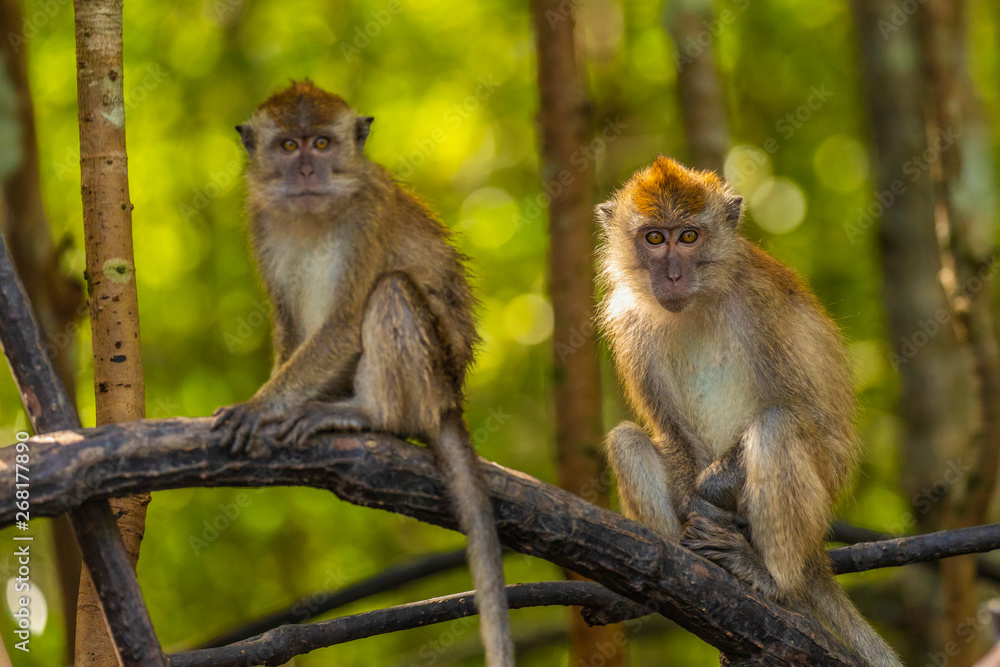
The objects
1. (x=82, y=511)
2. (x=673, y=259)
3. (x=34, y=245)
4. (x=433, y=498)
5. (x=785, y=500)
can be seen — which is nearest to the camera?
(x=82, y=511)

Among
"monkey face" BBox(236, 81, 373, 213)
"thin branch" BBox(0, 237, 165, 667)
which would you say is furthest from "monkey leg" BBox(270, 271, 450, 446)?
"thin branch" BBox(0, 237, 165, 667)

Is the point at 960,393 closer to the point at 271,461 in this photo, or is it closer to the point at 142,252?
the point at 271,461

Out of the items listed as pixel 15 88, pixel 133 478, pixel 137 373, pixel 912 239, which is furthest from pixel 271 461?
pixel 912 239

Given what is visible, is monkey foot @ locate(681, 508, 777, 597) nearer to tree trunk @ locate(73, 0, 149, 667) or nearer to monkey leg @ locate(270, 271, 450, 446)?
monkey leg @ locate(270, 271, 450, 446)

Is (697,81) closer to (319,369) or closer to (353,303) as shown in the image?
(353,303)

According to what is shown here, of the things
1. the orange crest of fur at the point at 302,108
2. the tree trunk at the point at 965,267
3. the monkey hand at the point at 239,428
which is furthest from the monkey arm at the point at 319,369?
the tree trunk at the point at 965,267

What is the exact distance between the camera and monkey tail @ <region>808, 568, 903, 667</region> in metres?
5.02

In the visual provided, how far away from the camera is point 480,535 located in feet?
13.6

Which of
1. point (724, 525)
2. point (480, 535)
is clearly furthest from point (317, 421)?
point (724, 525)

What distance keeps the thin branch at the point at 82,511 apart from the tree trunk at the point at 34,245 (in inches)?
127

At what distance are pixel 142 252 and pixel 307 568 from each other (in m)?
4.74

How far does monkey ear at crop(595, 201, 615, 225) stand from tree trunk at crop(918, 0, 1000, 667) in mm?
3315

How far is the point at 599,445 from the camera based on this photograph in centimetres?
785

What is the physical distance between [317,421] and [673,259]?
7.60 ft
